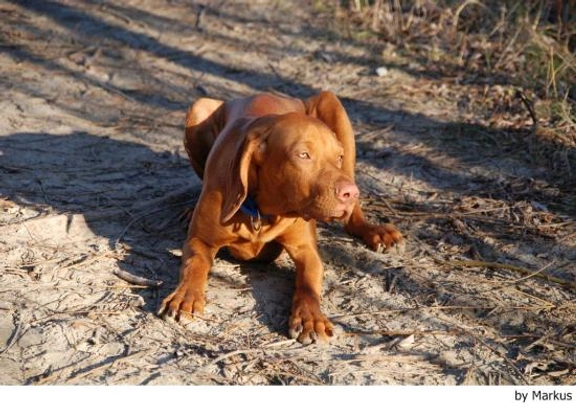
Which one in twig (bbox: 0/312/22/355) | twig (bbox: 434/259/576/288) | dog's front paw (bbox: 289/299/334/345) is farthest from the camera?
twig (bbox: 434/259/576/288)

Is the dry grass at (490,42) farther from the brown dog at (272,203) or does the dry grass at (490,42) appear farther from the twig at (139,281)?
the twig at (139,281)

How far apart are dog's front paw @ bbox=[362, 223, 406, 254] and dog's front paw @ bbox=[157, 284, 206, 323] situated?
1.27 m

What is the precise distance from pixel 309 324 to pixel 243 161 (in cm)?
88

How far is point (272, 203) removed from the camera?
487cm

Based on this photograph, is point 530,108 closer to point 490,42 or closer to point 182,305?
point 490,42

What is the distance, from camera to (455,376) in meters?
4.35

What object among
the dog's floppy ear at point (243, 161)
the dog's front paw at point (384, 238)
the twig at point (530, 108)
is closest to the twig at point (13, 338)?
the dog's floppy ear at point (243, 161)

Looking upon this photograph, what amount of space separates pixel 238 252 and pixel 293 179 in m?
0.72

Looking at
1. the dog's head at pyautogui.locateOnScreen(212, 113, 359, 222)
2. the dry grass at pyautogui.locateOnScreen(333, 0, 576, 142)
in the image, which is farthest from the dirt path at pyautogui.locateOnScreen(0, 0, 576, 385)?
the dog's head at pyautogui.locateOnScreen(212, 113, 359, 222)

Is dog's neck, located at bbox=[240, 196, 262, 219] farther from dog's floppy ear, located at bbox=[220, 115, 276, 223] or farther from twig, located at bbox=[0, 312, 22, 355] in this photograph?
twig, located at bbox=[0, 312, 22, 355]

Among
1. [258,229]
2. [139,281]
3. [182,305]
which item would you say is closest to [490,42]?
[258,229]

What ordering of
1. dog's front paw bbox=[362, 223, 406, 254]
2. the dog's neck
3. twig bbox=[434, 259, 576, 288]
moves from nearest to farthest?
the dog's neck < twig bbox=[434, 259, 576, 288] < dog's front paw bbox=[362, 223, 406, 254]

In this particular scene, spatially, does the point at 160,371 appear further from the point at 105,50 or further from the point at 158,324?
the point at 105,50

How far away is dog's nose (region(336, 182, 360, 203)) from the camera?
454 centimetres
